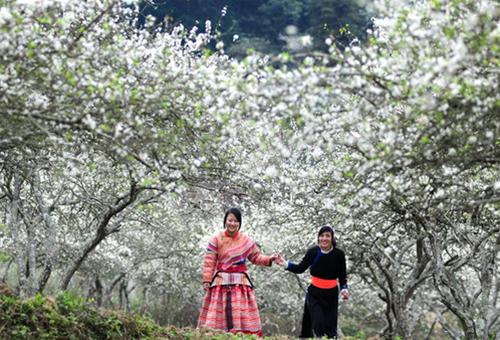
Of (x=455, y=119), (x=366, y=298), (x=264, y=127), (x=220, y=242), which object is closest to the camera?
(x=455, y=119)

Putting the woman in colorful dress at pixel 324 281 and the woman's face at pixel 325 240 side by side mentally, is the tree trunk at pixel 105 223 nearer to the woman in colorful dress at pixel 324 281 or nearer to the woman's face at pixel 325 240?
the woman in colorful dress at pixel 324 281

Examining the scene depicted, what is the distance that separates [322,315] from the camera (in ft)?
34.4

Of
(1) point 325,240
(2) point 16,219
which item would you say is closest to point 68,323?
(1) point 325,240

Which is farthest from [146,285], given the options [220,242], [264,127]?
[264,127]

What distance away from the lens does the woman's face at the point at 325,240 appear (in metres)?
10.3

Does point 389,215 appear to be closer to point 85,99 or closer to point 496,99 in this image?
point 496,99

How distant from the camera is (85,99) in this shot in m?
6.41

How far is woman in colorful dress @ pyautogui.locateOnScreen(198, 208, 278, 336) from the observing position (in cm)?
1050

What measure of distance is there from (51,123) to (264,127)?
80.0 inches

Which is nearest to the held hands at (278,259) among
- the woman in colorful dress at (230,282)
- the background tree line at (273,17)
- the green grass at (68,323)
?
the woman in colorful dress at (230,282)

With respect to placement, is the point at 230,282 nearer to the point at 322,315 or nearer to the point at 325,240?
the point at 322,315

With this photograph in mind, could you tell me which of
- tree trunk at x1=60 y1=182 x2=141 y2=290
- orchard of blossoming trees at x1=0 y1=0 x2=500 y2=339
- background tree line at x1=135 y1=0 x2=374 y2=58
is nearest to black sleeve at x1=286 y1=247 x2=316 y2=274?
orchard of blossoming trees at x1=0 y1=0 x2=500 y2=339

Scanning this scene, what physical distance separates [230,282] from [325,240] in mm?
1522

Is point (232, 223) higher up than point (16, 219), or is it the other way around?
point (16, 219)
